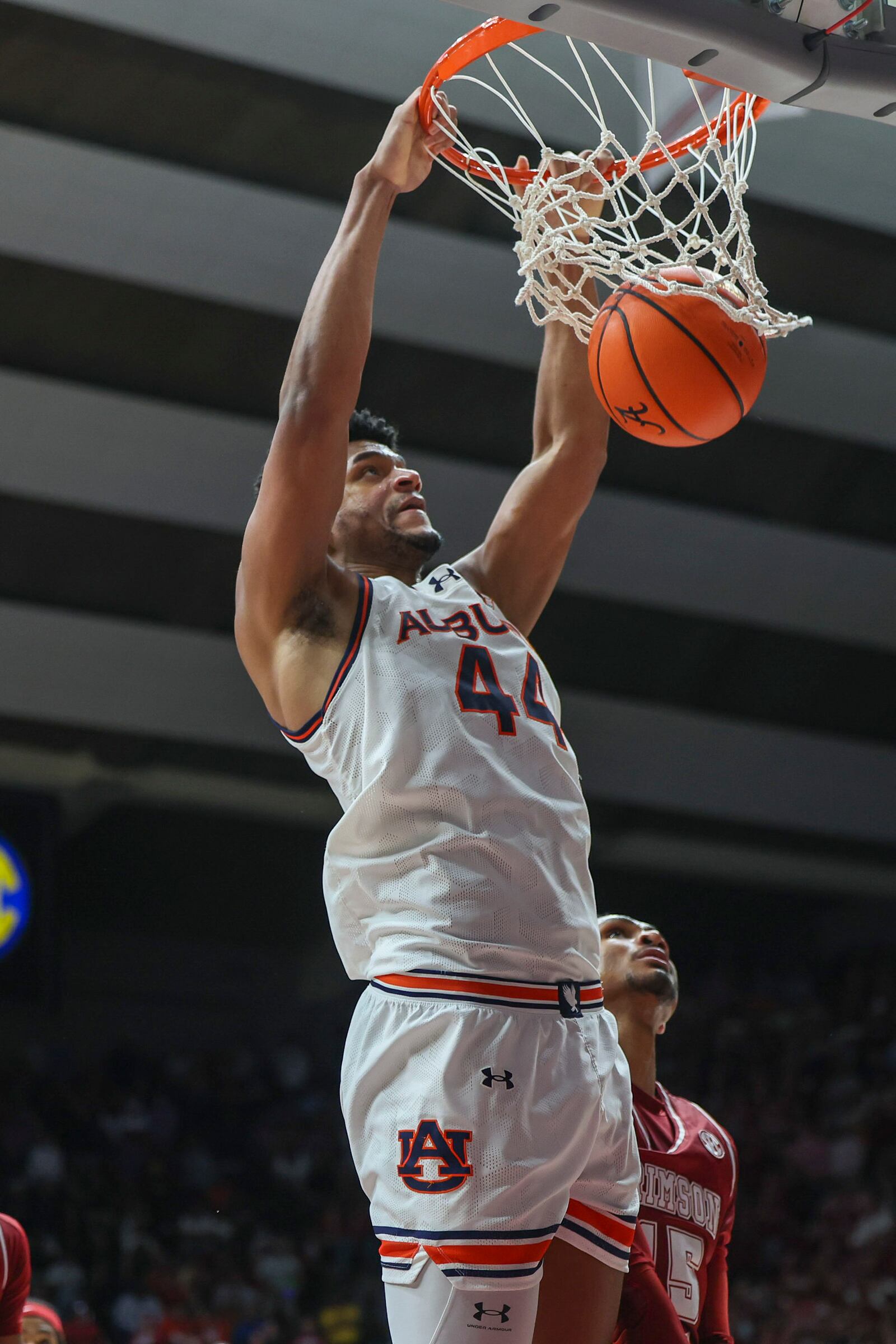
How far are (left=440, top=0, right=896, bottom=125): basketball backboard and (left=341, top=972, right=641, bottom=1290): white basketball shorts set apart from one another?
1581 mm

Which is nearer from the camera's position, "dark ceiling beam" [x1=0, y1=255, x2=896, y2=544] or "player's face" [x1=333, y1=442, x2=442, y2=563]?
"player's face" [x1=333, y1=442, x2=442, y2=563]

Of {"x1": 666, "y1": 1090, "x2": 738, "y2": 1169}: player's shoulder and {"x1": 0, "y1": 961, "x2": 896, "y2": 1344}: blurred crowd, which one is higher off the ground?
{"x1": 666, "y1": 1090, "x2": 738, "y2": 1169}: player's shoulder

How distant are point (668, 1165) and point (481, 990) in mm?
1404

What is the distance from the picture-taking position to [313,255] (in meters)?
8.94

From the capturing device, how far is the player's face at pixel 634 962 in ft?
11.6

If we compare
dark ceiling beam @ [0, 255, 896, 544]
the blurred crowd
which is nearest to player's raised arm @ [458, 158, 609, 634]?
dark ceiling beam @ [0, 255, 896, 544]

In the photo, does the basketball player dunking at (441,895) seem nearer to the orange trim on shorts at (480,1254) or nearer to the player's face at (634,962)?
the orange trim on shorts at (480,1254)

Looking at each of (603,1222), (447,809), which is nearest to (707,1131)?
(603,1222)

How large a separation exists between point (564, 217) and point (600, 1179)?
203 cm

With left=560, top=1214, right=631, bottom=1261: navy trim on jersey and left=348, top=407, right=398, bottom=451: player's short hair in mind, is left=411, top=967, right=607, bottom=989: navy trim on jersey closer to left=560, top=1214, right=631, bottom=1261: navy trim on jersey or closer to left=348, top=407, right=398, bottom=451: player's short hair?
left=560, top=1214, right=631, bottom=1261: navy trim on jersey

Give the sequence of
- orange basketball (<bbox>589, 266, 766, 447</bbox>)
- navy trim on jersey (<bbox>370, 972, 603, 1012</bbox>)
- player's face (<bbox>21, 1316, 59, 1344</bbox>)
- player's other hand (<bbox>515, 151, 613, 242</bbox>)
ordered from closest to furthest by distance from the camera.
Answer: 1. navy trim on jersey (<bbox>370, 972, 603, 1012</bbox>)
2. orange basketball (<bbox>589, 266, 766, 447</bbox>)
3. player's other hand (<bbox>515, 151, 613, 242</bbox>)
4. player's face (<bbox>21, 1316, 59, 1344</bbox>)

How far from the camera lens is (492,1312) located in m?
2.07

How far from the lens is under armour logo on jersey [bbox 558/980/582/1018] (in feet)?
7.43

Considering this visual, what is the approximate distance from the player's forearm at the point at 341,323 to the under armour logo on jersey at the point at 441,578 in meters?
0.37
